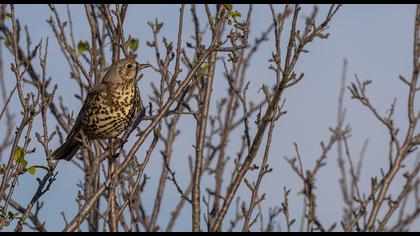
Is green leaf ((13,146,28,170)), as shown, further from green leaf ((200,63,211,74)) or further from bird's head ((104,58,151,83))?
bird's head ((104,58,151,83))

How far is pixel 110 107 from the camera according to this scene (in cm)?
736

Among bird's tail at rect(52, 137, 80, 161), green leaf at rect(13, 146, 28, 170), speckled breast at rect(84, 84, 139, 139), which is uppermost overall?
speckled breast at rect(84, 84, 139, 139)

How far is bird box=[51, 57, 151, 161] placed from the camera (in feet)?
24.1

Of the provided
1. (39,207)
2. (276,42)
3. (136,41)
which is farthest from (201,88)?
(39,207)

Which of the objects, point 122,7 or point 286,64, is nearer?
point 286,64

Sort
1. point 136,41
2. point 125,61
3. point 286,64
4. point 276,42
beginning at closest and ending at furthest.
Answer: point 286,64 → point 276,42 → point 136,41 → point 125,61

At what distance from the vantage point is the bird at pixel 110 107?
7340 mm

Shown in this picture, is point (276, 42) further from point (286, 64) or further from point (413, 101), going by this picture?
point (413, 101)

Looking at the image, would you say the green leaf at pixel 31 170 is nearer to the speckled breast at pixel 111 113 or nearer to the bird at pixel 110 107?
the bird at pixel 110 107

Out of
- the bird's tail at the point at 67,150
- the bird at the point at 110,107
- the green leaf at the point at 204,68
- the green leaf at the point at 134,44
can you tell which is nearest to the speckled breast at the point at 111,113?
the bird at the point at 110,107

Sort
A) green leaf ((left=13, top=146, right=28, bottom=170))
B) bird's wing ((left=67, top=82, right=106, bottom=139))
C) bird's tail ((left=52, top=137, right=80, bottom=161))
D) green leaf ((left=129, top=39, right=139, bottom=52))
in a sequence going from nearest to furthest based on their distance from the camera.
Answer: green leaf ((left=13, top=146, right=28, bottom=170))
green leaf ((left=129, top=39, right=139, bottom=52))
bird's wing ((left=67, top=82, right=106, bottom=139))
bird's tail ((left=52, top=137, right=80, bottom=161))

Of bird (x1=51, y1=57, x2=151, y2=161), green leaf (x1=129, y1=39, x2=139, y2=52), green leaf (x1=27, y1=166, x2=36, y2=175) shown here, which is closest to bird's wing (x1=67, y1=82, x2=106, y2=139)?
bird (x1=51, y1=57, x2=151, y2=161)

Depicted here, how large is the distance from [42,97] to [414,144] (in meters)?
2.69
